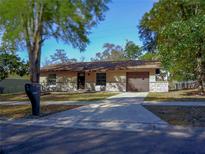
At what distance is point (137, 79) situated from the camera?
2923cm

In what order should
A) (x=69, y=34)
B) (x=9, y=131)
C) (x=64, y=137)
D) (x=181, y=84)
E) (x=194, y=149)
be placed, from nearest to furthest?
(x=194, y=149) → (x=64, y=137) → (x=9, y=131) → (x=69, y=34) → (x=181, y=84)

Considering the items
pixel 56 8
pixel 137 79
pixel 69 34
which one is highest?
pixel 56 8

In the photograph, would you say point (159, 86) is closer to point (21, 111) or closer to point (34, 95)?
point (21, 111)

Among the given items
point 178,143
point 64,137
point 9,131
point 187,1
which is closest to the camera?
point 178,143

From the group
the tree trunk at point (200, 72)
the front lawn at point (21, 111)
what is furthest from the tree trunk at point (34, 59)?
the tree trunk at point (200, 72)

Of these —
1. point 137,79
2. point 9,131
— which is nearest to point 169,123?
point 9,131

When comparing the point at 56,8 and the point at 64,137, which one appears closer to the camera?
the point at 64,137

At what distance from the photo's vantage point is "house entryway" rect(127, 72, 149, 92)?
94.9 feet

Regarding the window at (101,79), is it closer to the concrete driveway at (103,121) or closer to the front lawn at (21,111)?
the front lawn at (21,111)

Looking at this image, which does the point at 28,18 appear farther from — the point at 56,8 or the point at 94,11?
the point at 94,11

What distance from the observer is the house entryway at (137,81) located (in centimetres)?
2892

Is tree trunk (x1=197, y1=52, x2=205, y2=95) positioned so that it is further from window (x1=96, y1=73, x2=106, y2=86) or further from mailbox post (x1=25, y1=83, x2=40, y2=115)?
mailbox post (x1=25, y1=83, x2=40, y2=115)

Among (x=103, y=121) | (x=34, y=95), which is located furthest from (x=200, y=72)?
(x=34, y=95)

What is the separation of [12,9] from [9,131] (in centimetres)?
1522
